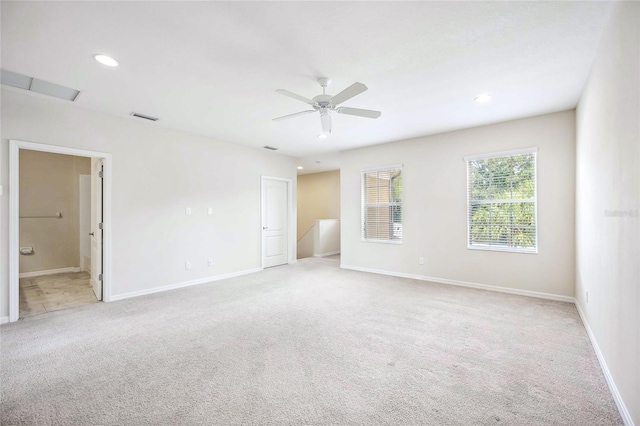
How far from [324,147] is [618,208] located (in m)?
4.61

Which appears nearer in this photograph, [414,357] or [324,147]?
[414,357]

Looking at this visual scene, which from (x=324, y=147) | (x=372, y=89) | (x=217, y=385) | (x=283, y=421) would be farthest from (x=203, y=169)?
(x=283, y=421)

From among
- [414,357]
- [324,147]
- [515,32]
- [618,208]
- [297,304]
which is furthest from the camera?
[324,147]

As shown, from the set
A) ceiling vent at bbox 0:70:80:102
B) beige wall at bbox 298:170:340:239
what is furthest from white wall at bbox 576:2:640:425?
beige wall at bbox 298:170:340:239

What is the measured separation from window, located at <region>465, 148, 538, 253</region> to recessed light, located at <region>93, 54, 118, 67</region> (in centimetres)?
474

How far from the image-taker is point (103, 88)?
311 centimetres

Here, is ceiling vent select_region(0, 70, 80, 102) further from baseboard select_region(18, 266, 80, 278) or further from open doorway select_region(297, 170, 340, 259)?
open doorway select_region(297, 170, 340, 259)

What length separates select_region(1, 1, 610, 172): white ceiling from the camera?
1.96 meters

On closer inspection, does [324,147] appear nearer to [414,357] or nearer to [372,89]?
[372,89]

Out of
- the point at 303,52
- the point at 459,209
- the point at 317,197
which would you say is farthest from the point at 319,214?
the point at 303,52

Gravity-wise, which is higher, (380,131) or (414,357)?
(380,131)

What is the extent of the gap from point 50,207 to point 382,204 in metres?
6.67

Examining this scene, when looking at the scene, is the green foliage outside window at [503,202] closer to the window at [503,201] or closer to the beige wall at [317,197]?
the window at [503,201]

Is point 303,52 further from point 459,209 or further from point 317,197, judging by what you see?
point 317,197
